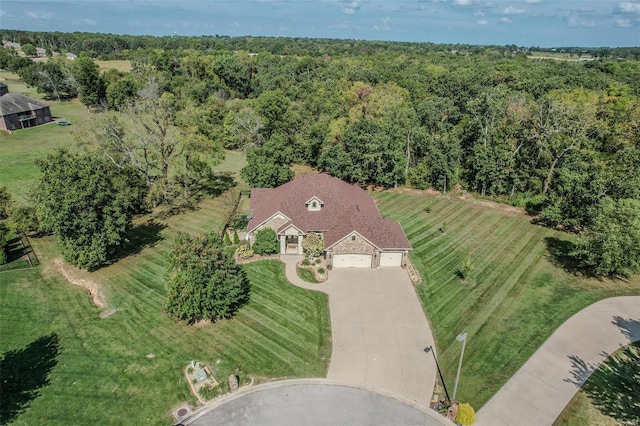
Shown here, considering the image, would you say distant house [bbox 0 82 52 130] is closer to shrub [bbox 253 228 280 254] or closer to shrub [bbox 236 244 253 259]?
shrub [bbox 236 244 253 259]

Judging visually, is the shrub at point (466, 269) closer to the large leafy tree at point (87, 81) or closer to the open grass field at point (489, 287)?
the open grass field at point (489, 287)

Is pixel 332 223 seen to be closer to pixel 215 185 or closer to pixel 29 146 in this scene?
pixel 215 185

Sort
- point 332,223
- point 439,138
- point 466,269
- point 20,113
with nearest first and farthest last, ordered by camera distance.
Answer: point 466,269 → point 332,223 → point 439,138 → point 20,113

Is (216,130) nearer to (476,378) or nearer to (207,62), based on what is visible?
(207,62)

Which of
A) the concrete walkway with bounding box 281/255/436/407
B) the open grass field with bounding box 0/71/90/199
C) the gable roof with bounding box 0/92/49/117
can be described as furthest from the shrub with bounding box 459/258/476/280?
the gable roof with bounding box 0/92/49/117

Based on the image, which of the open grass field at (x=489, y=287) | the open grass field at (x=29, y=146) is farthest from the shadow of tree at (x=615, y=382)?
the open grass field at (x=29, y=146)

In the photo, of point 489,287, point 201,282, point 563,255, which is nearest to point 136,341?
point 201,282

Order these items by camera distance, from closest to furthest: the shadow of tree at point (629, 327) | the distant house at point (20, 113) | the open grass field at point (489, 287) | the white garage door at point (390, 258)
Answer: the open grass field at point (489, 287) → the shadow of tree at point (629, 327) → the white garage door at point (390, 258) → the distant house at point (20, 113)
